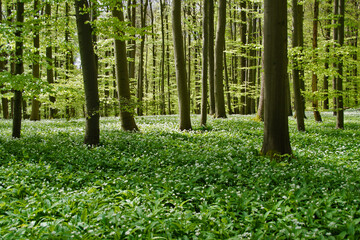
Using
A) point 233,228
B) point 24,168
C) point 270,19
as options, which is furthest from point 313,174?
point 24,168

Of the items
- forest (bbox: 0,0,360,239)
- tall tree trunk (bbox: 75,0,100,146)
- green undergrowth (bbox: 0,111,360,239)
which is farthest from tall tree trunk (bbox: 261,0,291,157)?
tall tree trunk (bbox: 75,0,100,146)

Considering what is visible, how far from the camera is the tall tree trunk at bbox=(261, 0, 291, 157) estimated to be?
19.9 feet

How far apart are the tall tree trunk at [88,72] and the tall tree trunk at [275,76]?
5.12 metres

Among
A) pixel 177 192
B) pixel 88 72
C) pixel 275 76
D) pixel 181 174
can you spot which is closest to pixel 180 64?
pixel 88 72

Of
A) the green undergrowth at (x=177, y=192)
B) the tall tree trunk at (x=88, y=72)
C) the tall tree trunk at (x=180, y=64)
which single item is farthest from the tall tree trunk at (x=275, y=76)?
the tall tree trunk at (x=88, y=72)

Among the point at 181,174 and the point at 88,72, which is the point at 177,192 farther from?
the point at 88,72

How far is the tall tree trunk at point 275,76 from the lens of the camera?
6055 mm

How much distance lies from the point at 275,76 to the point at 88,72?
564cm

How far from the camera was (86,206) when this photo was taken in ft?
13.4

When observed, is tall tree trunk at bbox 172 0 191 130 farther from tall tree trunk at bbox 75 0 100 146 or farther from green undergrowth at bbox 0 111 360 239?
tall tree trunk at bbox 75 0 100 146

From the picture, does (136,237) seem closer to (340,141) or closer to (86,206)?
(86,206)

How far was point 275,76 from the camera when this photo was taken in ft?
20.2

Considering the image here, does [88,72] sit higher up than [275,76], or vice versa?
[88,72]

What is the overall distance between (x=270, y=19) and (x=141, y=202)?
202 inches
